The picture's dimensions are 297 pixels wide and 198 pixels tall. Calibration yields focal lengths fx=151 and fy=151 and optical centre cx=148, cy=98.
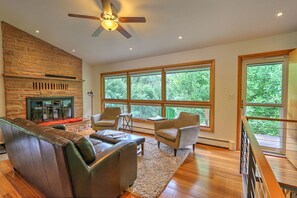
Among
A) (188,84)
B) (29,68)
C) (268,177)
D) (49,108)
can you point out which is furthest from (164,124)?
(29,68)

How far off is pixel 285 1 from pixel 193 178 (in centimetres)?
294

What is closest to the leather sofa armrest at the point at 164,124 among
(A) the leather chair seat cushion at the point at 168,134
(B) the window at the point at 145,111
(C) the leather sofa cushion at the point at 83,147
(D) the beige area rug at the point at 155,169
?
(A) the leather chair seat cushion at the point at 168,134

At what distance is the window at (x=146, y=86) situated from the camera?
4598 mm

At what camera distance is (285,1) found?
2195mm

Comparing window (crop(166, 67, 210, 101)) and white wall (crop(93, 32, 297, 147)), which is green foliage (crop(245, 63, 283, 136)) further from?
window (crop(166, 67, 210, 101))

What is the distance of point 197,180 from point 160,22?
2911 millimetres

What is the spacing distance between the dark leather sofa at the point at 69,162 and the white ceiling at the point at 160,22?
236 centimetres

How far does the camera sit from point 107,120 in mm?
4449

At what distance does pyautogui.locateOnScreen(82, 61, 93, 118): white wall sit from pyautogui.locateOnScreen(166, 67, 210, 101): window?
329 cm

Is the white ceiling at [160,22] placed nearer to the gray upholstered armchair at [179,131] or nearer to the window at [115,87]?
the window at [115,87]

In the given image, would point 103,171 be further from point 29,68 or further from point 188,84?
point 29,68

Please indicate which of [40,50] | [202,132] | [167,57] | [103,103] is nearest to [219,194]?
[202,132]

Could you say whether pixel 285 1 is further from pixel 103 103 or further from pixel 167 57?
pixel 103 103

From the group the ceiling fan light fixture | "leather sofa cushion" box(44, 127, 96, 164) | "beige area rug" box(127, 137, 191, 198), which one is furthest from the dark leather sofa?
the ceiling fan light fixture
